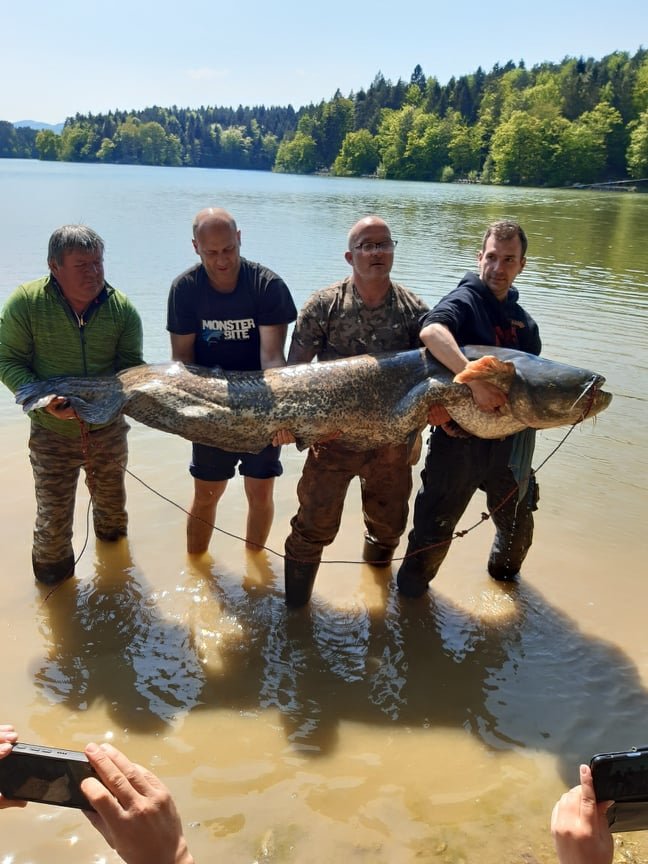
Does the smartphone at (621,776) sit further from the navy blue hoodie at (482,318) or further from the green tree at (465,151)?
the green tree at (465,151)

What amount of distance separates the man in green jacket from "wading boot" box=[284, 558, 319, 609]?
1534mm

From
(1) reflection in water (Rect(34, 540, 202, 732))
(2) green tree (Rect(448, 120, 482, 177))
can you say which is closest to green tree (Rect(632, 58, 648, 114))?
(2) green tree (Rect(448, 120, 482, 177))

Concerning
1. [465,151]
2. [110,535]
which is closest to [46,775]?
[110,535]

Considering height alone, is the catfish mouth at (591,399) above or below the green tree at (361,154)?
below

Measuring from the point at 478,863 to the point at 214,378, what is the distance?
3077mm

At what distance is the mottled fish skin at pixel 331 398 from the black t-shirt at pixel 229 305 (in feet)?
0.99

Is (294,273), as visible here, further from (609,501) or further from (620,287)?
(609,501)

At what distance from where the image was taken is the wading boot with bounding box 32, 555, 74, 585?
16.0ft

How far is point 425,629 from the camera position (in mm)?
4672

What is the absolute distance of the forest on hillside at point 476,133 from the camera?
267 ft

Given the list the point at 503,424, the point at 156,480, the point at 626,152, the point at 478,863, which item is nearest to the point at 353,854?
the point at 478,863

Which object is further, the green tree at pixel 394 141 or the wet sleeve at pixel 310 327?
the green tree at pixel 394 141

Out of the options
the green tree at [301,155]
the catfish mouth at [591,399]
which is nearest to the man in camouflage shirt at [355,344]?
the catfish mouth at [591,399]

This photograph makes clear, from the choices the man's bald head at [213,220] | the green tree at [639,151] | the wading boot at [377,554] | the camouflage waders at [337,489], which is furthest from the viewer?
the green tree at [639,151]
